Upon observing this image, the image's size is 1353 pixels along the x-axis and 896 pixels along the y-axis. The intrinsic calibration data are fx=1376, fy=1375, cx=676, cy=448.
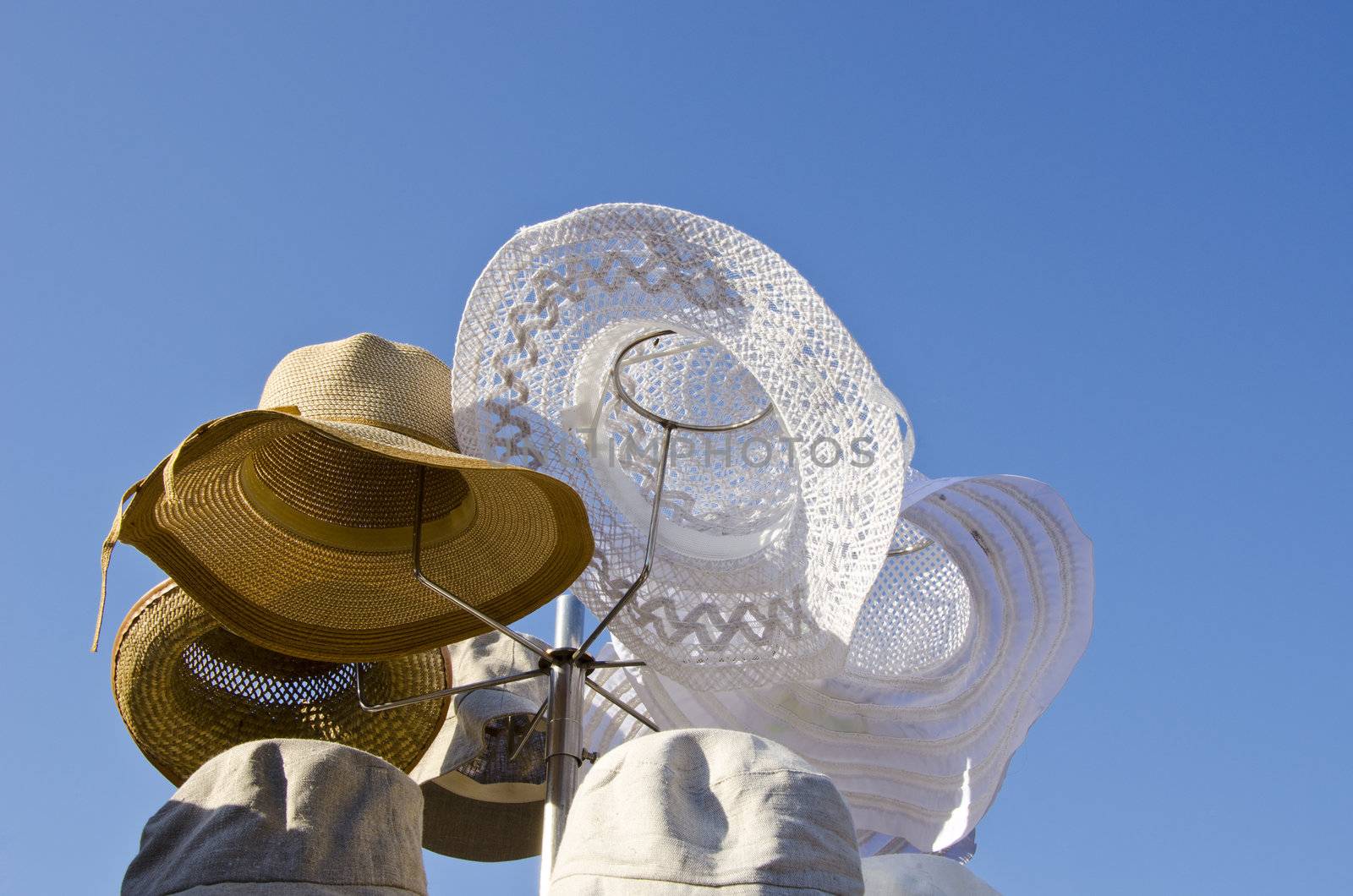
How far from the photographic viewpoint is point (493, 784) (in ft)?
7.13

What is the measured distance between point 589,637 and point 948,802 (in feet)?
2.37

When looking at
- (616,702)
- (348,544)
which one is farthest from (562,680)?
(348,544)

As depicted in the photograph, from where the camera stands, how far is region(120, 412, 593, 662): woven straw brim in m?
1.66

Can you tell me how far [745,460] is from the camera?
6.69 ft

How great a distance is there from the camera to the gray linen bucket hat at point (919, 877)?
111 centimetres

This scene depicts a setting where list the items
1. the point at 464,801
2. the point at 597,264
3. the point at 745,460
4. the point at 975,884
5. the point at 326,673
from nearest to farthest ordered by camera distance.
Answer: the point at 975,884, the point at 597,264, the point at 326,673, the point at 745,460, the point at 464,801

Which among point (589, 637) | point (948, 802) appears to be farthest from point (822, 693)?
point (589, 637)

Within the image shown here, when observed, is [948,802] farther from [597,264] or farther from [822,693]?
[597,264]

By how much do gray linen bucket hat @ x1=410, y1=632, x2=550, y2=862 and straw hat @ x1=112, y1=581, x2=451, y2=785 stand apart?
106mm

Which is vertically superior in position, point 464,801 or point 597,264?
point 597,264

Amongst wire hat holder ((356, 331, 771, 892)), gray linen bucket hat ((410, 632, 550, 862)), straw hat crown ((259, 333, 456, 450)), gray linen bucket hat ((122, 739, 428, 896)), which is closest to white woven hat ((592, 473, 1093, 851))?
gray linen bucket hat ((410, 632, 550, 862))

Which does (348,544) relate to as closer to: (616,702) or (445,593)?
(445,593)

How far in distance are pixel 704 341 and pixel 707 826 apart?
3.31 feet

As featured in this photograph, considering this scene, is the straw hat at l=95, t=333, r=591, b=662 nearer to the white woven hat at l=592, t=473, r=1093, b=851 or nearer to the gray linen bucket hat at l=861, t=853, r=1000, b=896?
the white woven hat at l=592, t=473, r=1093, b=851
